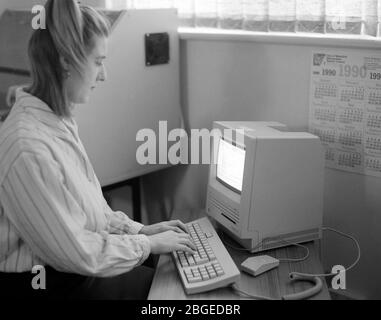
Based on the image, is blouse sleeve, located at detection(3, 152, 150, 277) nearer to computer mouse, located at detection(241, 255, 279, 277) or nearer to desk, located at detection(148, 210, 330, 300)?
desk, located at detection(148, 210, 330, 300)

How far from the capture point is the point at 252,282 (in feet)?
4.17

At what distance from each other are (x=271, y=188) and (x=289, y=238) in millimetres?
175

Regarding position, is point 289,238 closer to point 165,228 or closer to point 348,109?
point 165,228

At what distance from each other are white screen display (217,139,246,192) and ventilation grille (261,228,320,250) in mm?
177

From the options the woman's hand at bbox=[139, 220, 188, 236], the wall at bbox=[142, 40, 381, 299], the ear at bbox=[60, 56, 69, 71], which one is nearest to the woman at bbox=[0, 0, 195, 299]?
the ear at bbox=[60, 56, 69, 71]

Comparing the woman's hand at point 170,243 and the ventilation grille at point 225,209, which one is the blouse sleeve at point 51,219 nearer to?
the woman's hand at point 170,243

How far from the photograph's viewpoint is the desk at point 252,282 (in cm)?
121

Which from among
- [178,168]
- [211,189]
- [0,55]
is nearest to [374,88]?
[211,189]

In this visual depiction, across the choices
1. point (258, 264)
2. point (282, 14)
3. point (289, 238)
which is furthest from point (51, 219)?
point (282, 14)

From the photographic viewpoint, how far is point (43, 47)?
1.20m

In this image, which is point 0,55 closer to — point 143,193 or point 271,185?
point 143,193

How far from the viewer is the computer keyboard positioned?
120 cm

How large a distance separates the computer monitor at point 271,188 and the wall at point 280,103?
26 cm

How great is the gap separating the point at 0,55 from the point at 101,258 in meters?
1.25
